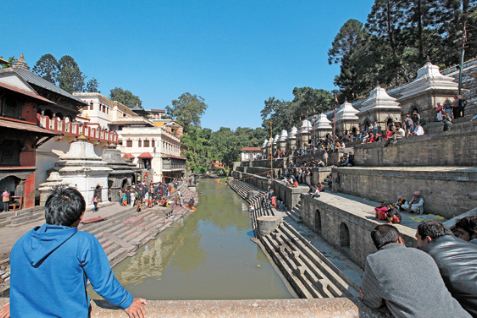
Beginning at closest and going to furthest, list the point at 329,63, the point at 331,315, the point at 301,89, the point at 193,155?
the point at 331,315, the point at 329,63, the point at 193,155, the point at 301,89

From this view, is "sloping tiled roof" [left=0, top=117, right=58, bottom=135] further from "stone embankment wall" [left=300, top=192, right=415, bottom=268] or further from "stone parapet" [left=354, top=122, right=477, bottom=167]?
"stone parapet" [left=354, top=122, right=477, bottom=167]

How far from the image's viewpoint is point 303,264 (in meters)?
9.88

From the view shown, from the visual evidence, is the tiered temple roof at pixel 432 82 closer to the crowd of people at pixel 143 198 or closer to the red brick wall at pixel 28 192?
the crowd of people at pixel 143 198

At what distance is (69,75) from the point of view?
63781 millimetres

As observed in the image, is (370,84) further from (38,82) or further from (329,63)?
(38,82)

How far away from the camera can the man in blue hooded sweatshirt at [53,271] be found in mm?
1764

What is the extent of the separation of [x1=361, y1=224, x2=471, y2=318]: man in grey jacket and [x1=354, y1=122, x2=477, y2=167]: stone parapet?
8.58m

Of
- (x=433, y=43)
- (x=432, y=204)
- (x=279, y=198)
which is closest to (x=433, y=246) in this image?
(x=432, y=204)

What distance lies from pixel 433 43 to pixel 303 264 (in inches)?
1181

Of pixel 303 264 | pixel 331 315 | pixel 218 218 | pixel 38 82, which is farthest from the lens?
pixel 218 218

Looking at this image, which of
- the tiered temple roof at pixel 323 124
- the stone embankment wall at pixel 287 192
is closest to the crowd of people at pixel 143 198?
the stone embankment wall at pixel 287 192

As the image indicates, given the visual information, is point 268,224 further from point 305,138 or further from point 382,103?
point 305,138

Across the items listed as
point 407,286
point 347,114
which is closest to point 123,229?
point 407,286

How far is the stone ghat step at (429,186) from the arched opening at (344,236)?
2294 mm
